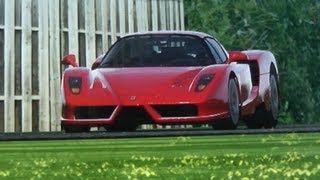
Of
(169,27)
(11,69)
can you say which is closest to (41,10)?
(11,69)

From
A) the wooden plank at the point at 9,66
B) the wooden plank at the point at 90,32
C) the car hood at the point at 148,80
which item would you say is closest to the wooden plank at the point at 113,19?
the wooden plank at the point at 90,32

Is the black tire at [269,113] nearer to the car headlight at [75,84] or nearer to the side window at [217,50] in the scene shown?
Answer: the side window at [217,50]

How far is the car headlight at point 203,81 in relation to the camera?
33.0 ft

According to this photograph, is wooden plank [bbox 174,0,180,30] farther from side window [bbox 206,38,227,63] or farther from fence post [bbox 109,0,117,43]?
side window [bbox 206,38,227,63]

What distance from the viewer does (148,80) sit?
10.1m

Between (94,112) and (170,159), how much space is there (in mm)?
4398

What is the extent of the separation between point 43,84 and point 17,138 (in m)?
5.30

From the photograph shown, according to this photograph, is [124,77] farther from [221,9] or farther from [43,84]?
[221,9]

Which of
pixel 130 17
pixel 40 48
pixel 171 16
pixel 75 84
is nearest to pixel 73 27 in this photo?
pixel 40 48

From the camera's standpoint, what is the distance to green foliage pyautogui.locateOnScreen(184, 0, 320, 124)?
75.6 ft

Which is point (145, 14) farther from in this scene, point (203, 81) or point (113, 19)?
point (203, 81)

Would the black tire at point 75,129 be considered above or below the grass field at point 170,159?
below

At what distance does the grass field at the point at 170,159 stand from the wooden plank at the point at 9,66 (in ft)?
20.2

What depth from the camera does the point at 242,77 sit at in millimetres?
11109
